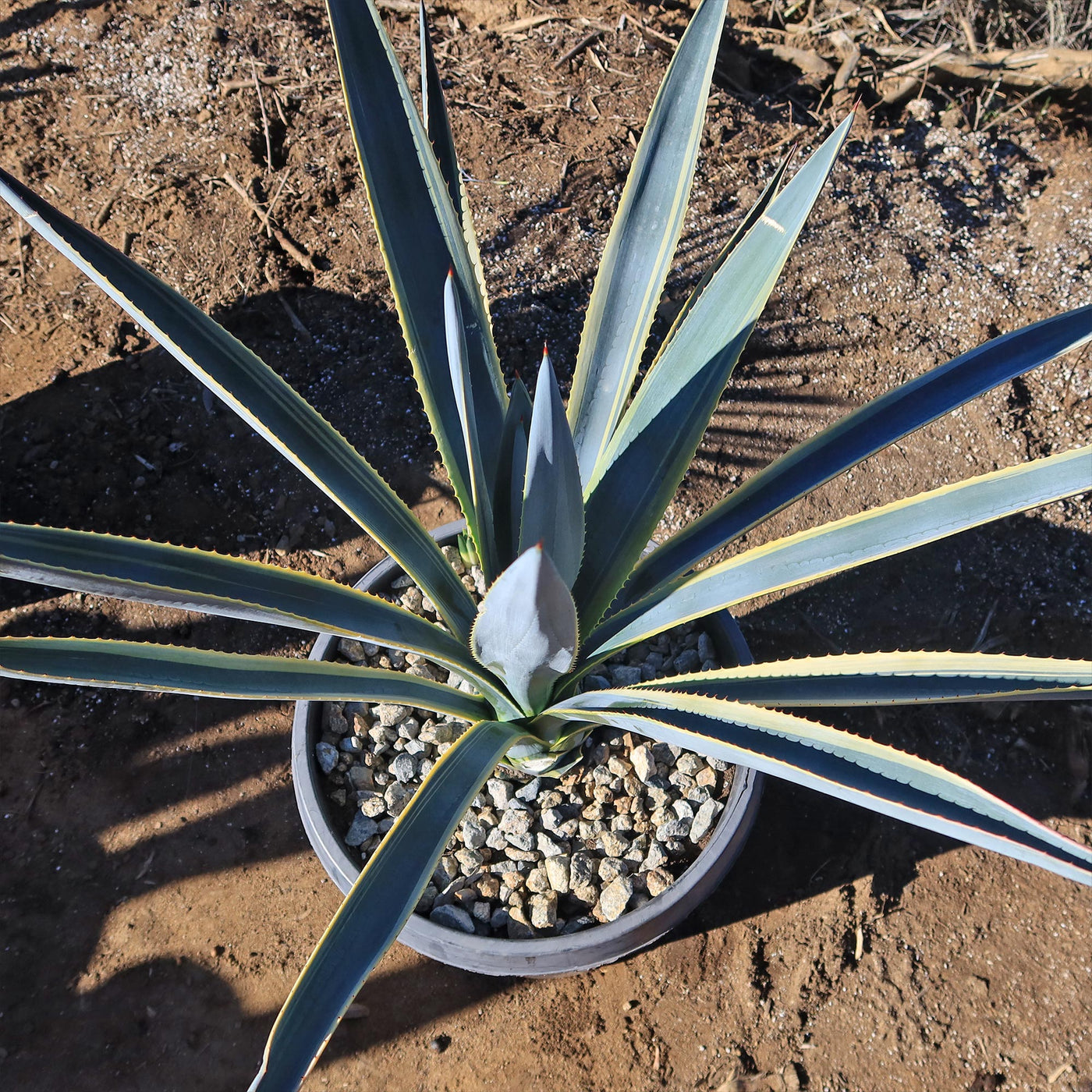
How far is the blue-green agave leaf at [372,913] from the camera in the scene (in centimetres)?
101

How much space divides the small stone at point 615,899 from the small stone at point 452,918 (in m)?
0.26

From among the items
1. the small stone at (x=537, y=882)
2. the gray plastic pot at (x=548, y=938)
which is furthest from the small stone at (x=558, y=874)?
the gray plastic pot at (x=548, y=938)

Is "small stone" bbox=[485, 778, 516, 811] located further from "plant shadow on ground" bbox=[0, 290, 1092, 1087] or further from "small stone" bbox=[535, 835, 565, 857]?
"plant shadow on ground" bbox=[0, 290, 1092, 1087]

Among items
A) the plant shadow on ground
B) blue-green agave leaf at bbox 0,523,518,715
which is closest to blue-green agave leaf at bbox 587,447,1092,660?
blue-green agave leaf at bbox 0,523,518,715

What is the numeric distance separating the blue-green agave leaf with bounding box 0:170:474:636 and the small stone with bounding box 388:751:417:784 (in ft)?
1.48

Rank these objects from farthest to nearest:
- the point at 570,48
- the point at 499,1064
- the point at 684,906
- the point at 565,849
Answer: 1. the point at 570,48
2. the point at 499,1064
3. the point at 565,849
4. the point at 684,906

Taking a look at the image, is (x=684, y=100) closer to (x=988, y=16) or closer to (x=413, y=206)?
(x=413, y=206)

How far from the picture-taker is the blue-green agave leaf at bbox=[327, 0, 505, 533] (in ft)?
4.18

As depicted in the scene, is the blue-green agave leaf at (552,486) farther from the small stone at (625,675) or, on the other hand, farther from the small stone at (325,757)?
the small stone at (325,757)

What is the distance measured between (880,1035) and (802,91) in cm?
303

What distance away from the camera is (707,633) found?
1.88 m

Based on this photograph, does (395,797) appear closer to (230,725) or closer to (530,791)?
(530,791)

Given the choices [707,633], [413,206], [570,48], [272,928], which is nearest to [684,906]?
[707,633]

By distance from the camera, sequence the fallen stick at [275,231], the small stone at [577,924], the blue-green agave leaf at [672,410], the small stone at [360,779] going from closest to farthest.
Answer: the blue-green agave leaf at [672,410]
the small stone at [577,924]
the small stone at [360,779]
the fallen stick at [275,231]
